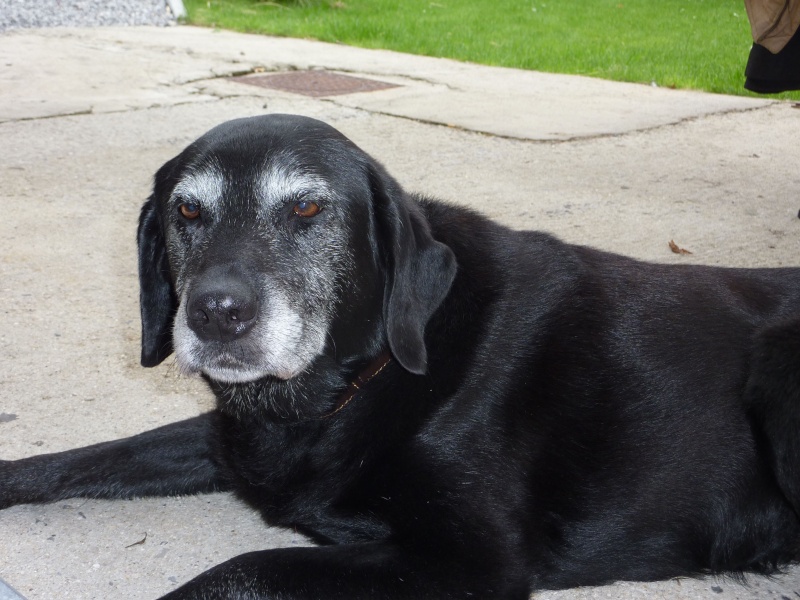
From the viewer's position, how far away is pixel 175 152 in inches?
276

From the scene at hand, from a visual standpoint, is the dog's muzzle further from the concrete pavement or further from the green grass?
the green grass

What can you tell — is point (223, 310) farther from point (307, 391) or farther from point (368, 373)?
point (368, 373)

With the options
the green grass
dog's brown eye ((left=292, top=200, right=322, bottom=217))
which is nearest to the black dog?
dog's brown eye ((left=292, top=200, right=322, bottom=217))

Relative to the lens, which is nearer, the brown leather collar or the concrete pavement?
the brown leather collar

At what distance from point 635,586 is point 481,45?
1035 centimetres

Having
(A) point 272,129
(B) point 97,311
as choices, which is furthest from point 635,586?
(B) point 97,311

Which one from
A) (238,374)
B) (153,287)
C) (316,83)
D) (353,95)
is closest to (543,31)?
(316,83)

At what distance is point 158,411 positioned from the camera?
12.5ft

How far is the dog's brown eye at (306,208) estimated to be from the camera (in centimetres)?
286

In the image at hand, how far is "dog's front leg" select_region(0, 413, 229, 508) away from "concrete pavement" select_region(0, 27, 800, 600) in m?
0.07

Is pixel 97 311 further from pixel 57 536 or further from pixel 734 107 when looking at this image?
pixel 734 107

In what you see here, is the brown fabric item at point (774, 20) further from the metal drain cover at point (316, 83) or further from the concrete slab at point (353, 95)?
the metal drain cover at point (316, 83)

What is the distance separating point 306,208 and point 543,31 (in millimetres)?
12225

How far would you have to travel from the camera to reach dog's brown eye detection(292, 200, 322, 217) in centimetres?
286
